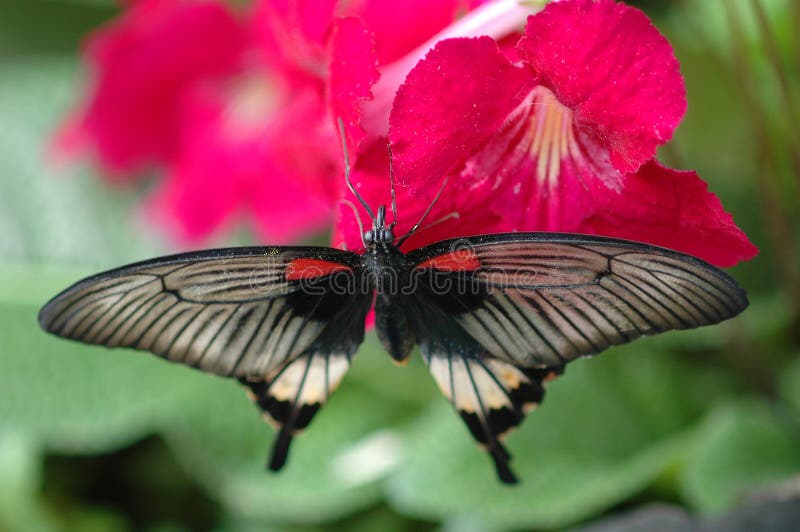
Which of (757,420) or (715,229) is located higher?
(715,229)

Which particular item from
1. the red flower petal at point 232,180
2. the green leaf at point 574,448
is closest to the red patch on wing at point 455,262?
the green leaf at point 574,448

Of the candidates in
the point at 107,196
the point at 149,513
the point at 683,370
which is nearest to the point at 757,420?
the point at 683,370

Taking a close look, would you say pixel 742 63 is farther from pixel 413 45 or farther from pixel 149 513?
pixel 149 513

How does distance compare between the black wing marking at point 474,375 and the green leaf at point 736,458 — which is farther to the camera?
the green leaf at point 736,458

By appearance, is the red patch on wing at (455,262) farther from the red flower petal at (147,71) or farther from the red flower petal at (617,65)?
the red flower petal at (147,71)

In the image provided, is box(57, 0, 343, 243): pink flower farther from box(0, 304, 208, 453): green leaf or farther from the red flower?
the red flower

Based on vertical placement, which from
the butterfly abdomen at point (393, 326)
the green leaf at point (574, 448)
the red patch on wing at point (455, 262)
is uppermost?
the red patch on wing at point (455, 262)

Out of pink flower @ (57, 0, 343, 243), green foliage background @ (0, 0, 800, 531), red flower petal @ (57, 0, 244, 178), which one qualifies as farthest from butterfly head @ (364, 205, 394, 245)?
red flower petal @ (57, 0, 244, 178)

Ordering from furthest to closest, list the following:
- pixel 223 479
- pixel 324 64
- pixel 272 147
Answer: pixel 272 147, pixel 223 479, pixel 324 64
